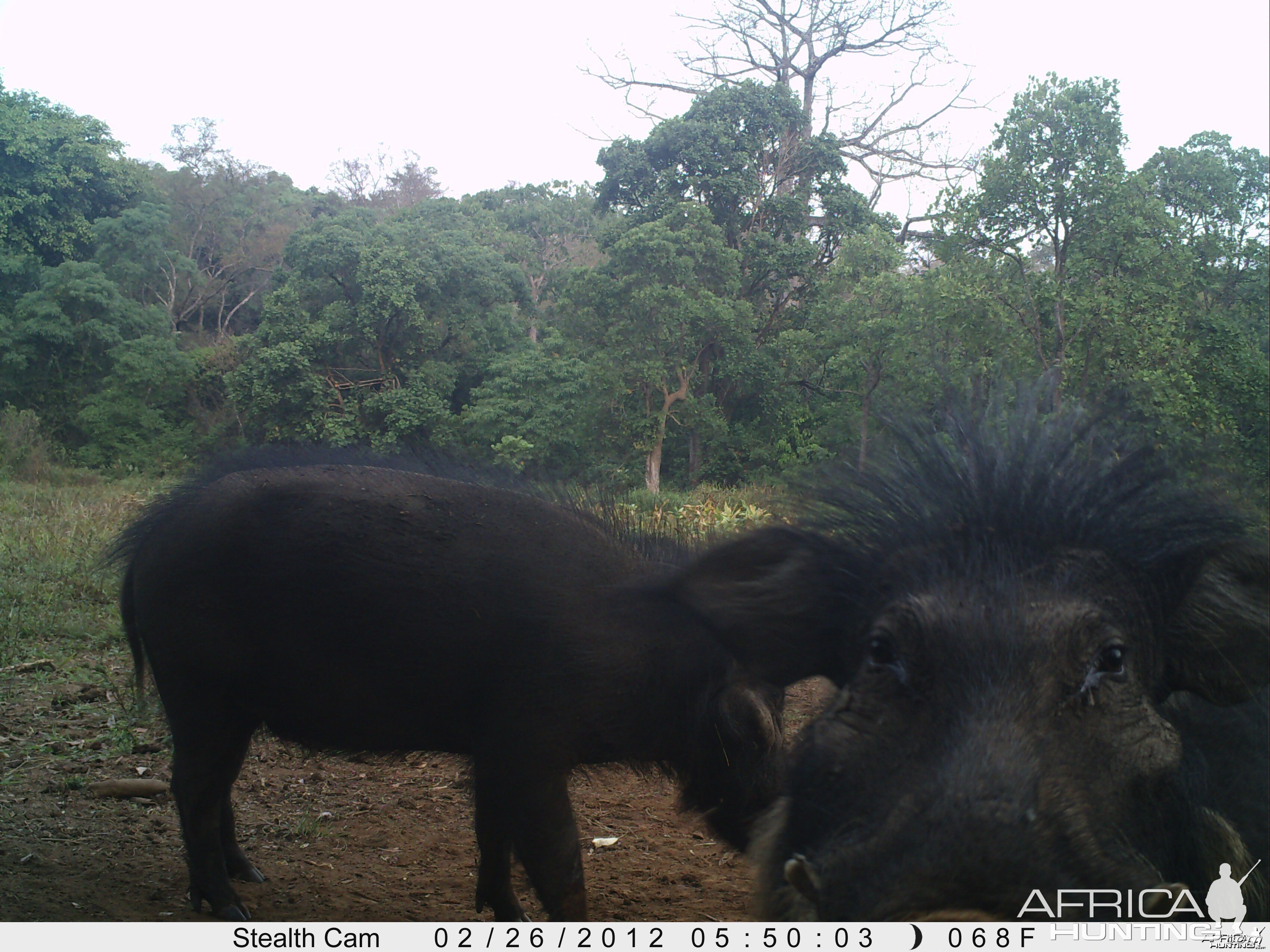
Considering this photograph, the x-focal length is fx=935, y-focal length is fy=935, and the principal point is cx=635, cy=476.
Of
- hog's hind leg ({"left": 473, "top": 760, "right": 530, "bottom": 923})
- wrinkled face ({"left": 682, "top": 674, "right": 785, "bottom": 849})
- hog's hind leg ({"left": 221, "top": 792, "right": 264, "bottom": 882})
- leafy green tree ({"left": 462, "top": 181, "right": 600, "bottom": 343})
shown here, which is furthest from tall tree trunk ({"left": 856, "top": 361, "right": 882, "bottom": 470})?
leafy green tree ({"left": 462, "top": 181, "right": 600, "bottom": 343})

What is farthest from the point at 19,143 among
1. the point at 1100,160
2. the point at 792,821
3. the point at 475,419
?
the point at 792,821

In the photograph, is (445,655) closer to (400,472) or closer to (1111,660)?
(400,472)

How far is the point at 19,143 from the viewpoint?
518 inches

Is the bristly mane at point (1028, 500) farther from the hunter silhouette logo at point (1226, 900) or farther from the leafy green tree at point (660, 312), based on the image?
the leafy green tree at point (660, 312)

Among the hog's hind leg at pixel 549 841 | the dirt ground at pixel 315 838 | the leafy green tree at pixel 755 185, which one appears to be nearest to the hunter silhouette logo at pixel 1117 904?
the dirt ground at pixel 315 838

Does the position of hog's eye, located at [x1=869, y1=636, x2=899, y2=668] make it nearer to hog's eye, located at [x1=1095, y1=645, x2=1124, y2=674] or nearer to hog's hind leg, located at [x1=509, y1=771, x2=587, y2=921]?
hog's eye, located at [x1=1095, y1=645, x2=1124, y2=674]

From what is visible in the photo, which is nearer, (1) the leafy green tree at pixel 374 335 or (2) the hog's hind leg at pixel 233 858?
(2) the hog's hind leg at pixel 233 858

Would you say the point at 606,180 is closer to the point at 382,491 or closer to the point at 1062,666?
the point at 382,491

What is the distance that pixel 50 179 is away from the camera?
13266 mm

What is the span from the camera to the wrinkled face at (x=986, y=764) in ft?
4.82

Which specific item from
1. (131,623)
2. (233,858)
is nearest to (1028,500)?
(233,858)

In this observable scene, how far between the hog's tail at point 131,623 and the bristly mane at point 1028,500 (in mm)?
2643

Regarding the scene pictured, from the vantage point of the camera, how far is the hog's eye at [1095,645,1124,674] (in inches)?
67.9

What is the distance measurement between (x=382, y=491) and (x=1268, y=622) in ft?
8.36
